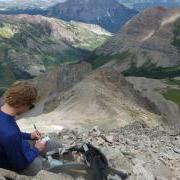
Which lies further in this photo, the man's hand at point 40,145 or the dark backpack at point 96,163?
the dark backpack at point 96,163

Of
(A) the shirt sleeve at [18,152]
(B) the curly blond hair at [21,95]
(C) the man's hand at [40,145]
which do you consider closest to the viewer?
(B) the curly blond hair at [21,95]

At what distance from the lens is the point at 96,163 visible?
48.7ft

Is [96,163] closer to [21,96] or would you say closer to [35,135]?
[35,135]

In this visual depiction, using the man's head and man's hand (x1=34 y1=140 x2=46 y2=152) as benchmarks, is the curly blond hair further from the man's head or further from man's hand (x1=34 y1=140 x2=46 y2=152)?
man's hand (x1=34 y1=140 x2=46 y2=152)

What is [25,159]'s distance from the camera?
1295cm

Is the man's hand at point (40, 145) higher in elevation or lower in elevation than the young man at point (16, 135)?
lower

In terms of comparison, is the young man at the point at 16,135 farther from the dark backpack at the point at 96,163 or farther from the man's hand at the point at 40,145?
the dark backpack at the point at 96,163

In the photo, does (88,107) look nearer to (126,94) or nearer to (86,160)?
(126,94)

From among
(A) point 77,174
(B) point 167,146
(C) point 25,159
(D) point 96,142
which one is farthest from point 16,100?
(B) point 167,146

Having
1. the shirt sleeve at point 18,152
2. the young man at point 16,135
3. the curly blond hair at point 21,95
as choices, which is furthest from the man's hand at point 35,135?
the curly blond hair at point 21,95

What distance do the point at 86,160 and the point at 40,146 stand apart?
1788mm

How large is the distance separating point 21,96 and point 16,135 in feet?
3.30

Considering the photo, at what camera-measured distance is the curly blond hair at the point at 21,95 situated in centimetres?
1205

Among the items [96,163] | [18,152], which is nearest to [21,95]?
[18,152]
